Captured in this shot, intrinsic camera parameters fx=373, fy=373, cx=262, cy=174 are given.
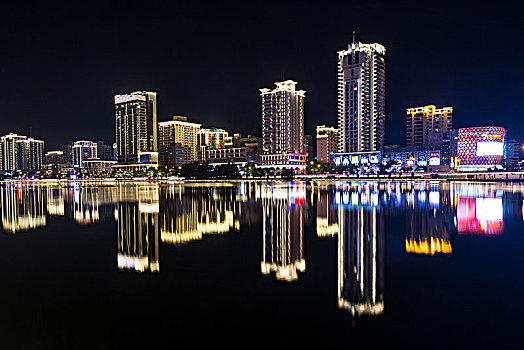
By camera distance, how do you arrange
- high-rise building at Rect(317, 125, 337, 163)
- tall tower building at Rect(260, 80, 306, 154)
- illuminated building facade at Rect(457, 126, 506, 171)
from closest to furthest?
illuminated building facade at Rect(457, 126, 506, 171)
tall tower building at Rect(260, 80, 306, 154)
high-rise building at Rect(317, 125, 337, 163)

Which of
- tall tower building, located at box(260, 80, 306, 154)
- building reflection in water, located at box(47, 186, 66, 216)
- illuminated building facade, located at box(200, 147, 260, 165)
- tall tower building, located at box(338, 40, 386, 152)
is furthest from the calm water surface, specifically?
illuminated building facade, located at box(200, 147, 260, 165)

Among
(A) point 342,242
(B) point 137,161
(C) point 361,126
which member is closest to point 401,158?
(C) point 361,126

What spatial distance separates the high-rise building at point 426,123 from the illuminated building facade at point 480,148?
19219 millimetres

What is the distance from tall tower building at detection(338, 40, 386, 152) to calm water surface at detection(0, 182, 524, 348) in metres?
129

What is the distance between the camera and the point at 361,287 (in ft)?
27.2

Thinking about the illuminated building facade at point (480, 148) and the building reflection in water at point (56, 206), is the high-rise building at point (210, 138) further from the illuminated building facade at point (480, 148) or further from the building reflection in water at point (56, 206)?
the building reflection in water at point (56, 206)

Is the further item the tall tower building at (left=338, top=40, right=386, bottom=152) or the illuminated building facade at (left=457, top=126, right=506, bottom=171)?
the tall tower building at (left=338, top=40, right=386, bottom=152)

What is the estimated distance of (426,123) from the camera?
536 feet

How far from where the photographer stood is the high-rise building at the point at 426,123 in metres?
160

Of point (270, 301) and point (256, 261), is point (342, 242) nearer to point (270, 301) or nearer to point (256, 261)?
point (256, 261)

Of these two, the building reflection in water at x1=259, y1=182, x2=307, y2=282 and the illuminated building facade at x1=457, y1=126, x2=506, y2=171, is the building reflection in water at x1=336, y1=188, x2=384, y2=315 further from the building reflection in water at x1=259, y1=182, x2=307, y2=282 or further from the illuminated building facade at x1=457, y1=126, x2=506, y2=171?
the illuminated building facade at x1=457, y1=126, x2=506, y2=171

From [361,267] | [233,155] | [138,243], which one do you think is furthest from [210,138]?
[361,267]

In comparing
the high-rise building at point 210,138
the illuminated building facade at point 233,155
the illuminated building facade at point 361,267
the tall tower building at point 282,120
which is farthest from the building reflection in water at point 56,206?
the high-rise building at point 210,138

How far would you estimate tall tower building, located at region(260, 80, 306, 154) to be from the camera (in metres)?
152
